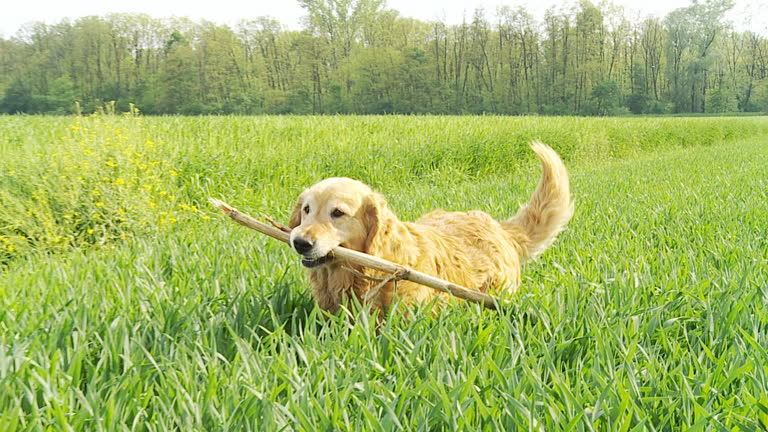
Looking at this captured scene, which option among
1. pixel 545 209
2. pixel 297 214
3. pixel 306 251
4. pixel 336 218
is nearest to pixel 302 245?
pixel 306 251

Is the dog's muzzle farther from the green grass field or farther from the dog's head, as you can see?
the green grass field

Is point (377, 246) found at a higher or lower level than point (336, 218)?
lower

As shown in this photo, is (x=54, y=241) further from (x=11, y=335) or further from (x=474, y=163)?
Answer: (x=474, y=163)

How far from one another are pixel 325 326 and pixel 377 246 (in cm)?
58

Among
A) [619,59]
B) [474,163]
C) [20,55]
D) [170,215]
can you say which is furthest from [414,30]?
[170,215]

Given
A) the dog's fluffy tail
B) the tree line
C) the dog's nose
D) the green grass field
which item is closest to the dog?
the dog's nose

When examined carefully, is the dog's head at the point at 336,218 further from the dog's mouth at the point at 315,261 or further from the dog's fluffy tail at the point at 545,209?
the dog's fluffy tail at the point at 545,209

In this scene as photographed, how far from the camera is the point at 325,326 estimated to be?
2283 millimetres

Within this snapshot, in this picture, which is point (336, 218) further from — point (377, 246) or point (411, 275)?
point (411, 275)

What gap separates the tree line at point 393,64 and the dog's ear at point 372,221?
181 feet

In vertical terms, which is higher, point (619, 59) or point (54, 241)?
point (619, 59)

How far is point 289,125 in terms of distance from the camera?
1127cm

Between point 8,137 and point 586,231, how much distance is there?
32.5ft

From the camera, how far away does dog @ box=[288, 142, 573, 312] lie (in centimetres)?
259
